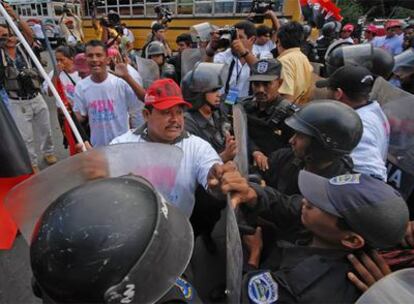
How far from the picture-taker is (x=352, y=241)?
1264mm

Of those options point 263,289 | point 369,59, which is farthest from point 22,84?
point 263,289

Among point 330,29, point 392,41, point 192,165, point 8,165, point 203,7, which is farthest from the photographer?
point 203,7

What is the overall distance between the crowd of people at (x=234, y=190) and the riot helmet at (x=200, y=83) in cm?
1

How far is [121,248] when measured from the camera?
34.9 inches

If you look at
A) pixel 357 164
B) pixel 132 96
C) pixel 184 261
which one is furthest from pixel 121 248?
pixel 132 96

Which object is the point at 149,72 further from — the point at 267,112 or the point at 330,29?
the point at 330,29

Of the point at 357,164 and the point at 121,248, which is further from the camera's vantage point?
the point at 357,164

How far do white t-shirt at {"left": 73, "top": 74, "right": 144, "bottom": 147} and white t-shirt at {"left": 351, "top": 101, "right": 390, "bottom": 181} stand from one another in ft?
7.02

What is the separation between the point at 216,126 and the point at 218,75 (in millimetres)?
496

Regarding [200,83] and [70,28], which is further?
[70,28]

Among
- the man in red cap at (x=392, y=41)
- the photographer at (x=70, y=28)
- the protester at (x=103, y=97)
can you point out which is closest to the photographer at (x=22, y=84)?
the protester at (x=103, y=97)

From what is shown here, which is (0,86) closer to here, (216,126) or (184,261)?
(216,126)

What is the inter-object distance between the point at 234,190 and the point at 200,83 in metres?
1.64

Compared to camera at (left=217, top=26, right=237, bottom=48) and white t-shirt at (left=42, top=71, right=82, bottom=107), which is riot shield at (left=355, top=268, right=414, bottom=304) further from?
white t-shirt at (left=42, top=71, right=82, bottom=107)
